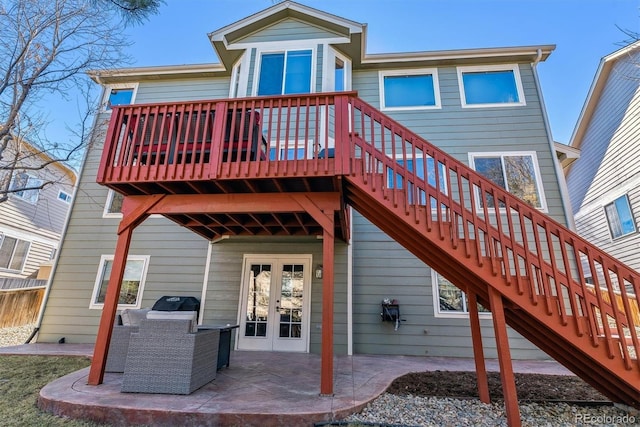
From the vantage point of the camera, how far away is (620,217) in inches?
353

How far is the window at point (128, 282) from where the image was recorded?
270 inches

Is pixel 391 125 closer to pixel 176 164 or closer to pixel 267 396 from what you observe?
pixel 176 164

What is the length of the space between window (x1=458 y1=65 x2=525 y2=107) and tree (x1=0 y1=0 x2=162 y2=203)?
7.51 m

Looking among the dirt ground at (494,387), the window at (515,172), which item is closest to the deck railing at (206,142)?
the dirt ground at (494,387)

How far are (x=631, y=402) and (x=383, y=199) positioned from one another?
11.5ft

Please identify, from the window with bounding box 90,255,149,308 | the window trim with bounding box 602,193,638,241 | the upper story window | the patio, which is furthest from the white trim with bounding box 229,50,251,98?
the window trim with bounding box 602,193,638,241

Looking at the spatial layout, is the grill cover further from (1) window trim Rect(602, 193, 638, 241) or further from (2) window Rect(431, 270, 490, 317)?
(1) window trim Rect(602, 193, 638, 241)

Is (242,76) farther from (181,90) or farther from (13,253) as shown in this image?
(13,253)

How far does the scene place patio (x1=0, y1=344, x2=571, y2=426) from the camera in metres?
2.86

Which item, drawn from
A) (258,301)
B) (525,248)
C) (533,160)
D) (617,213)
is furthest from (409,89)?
(617,213)

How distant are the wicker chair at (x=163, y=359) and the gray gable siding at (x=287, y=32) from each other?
7076 mm

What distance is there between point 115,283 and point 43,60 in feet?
13.9

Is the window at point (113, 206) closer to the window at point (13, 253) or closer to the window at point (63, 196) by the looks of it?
the window at point (13, 253)

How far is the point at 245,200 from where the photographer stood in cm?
417
